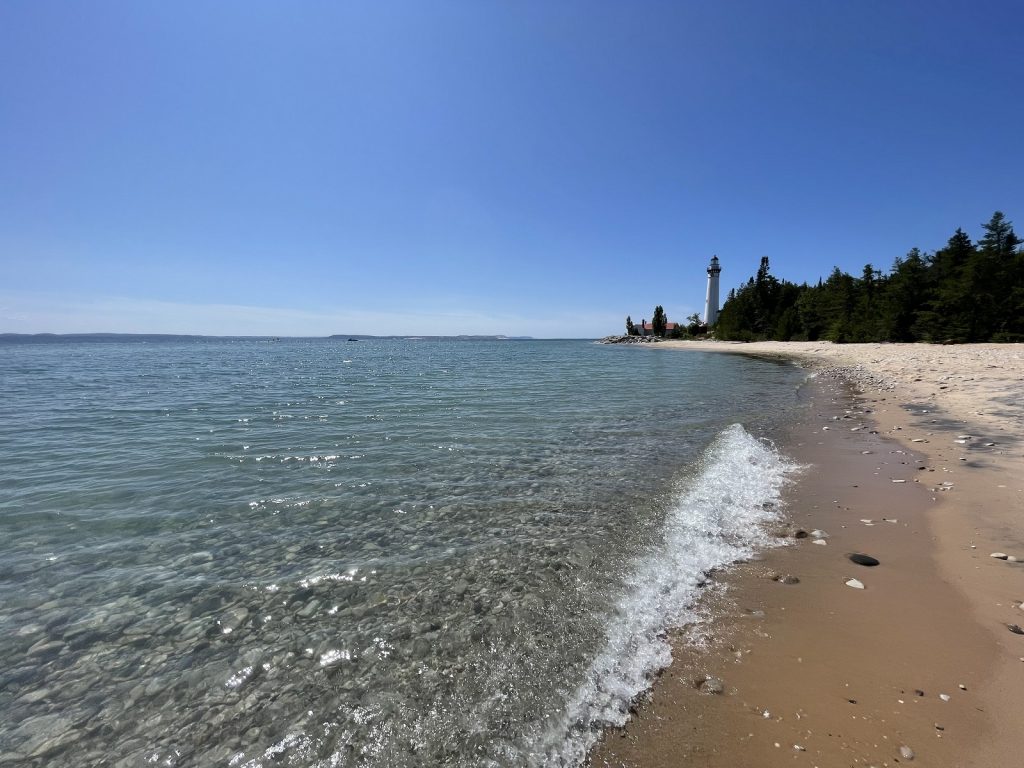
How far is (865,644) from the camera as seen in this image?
4.14 m

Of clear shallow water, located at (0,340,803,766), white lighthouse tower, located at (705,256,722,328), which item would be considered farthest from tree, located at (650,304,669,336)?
clear shallow water, located at (0,340,803,766)

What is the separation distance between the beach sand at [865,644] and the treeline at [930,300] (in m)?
54.3

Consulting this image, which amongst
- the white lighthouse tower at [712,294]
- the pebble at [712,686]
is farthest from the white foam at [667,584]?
the white lighthouse tower at [712,294]

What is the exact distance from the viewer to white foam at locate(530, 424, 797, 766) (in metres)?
3.42

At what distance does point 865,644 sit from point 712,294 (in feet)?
432

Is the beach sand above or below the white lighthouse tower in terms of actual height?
below

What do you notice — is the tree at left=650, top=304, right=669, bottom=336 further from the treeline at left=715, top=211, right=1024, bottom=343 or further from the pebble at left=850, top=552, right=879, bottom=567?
the pebble at left=850, top=552, right=879, bottom=567

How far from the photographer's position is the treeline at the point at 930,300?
4444cm

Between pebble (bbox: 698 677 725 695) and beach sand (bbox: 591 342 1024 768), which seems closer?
beach sand (bbox: 591 342 1024 768)

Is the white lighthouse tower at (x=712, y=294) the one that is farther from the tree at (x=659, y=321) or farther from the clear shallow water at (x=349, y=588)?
the clear shallow water at (x=349, y=588)

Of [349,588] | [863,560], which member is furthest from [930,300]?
[349,588]

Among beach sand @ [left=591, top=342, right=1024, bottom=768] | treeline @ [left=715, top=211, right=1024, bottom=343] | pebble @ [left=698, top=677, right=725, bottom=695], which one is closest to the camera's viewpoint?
beach sand @ [left=591, top=342, right=1024, bottom=768]

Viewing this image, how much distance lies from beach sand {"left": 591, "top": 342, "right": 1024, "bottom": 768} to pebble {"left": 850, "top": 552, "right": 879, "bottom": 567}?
95 mm

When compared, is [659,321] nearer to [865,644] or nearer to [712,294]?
[712,294]
